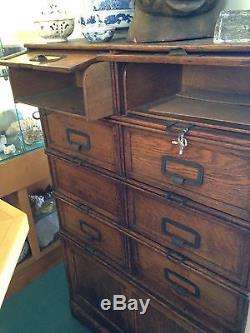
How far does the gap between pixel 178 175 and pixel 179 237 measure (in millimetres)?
194

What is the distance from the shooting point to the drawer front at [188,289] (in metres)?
0.89

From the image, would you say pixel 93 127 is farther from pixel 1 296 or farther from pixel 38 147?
pixel 38 147

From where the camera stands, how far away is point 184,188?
2.79 feet

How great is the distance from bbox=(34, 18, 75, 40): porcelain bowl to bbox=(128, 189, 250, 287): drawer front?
0.55m

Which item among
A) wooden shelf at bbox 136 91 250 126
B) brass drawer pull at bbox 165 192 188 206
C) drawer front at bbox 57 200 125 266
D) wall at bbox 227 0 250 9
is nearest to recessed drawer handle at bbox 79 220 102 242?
drawer front at bbox 57 200 125 266

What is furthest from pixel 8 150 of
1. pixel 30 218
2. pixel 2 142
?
pixel 30 218

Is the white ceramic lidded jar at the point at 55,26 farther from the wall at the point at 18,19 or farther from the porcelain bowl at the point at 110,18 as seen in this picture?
the wall at the point at 18,19

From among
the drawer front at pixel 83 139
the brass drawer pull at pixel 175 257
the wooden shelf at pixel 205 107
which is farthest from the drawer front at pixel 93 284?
the wooden shelf at pixel 205 107

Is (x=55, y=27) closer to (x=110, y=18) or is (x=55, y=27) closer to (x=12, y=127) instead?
(x=110, y=18)

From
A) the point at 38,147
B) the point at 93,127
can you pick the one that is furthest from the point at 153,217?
the point at 38,147

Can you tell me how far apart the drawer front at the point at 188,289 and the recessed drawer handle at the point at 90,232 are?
17 centimetres

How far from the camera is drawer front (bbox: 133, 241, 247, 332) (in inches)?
35.2

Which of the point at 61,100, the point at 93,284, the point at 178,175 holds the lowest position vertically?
the point at 93,284

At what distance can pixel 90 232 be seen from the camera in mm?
1234
